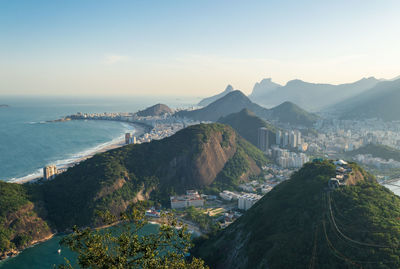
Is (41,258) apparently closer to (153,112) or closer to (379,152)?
(379,152)

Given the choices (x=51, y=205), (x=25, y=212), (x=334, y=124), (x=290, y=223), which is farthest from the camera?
(x=334, y=124)

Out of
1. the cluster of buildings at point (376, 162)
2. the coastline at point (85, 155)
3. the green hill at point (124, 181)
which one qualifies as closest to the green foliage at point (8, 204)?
the green hill at point (124, 181)

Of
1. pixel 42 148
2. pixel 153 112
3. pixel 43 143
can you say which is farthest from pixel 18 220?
pixel 153 112

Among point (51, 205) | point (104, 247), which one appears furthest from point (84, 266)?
point (51, 205)

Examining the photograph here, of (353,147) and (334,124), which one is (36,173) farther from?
(334,124)

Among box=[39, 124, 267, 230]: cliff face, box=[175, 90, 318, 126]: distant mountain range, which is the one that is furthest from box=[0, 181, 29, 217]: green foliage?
box=[175, 90, 318, 126]: distant mountain range

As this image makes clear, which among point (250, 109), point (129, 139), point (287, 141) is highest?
point (250, 109)
